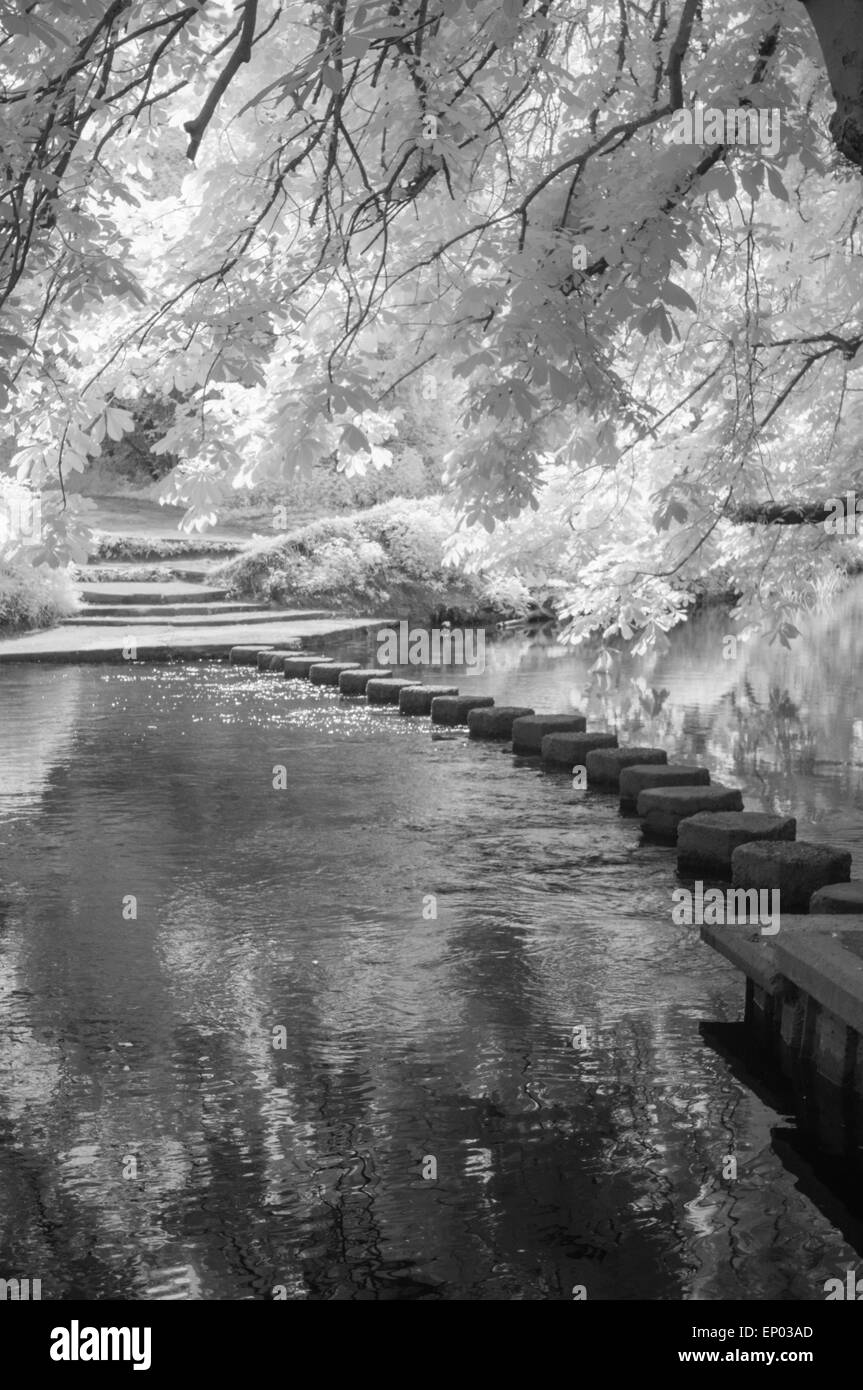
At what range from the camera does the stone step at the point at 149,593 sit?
81.2 ft

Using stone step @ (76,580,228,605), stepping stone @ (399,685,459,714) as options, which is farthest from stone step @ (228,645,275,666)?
stone step @ (76,580,228,605)

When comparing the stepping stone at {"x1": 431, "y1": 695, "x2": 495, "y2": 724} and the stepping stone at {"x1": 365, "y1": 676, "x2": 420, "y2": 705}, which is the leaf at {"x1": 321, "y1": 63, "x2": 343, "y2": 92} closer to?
the stepping stone at {"x1": 431, "y1": 695, "x2": 495, "y2": 724}

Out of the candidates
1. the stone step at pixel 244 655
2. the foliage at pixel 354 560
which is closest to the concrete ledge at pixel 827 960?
the stone step at pixel 244 655

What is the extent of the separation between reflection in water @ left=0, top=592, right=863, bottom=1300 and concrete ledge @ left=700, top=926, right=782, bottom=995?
11.6 inches

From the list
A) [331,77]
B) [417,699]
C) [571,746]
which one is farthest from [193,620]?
[331,77]

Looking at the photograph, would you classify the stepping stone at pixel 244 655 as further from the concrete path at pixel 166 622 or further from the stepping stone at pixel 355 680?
the stepping stone at pixel 355 680

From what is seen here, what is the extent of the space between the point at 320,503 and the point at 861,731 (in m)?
25.8

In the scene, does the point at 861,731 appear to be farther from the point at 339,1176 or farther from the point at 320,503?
the point at 320,503

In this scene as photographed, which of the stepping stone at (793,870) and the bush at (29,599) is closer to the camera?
the stepping stone at (793,870)

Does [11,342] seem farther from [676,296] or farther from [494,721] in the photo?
[494,721]

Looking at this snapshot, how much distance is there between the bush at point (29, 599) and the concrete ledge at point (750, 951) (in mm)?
16766

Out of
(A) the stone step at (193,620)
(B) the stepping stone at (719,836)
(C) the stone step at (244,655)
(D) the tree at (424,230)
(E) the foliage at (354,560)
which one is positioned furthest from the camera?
(E) the foliage at (354,560)
